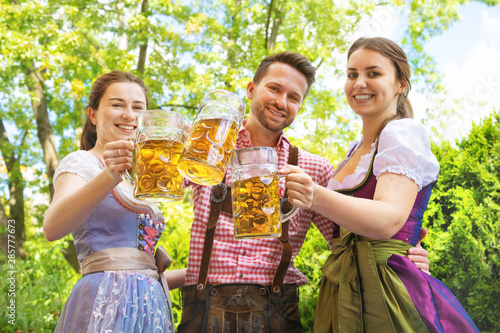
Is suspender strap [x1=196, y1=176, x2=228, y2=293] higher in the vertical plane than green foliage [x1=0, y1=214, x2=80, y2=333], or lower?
higher

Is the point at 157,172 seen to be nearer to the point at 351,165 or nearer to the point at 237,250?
the point at 237,250

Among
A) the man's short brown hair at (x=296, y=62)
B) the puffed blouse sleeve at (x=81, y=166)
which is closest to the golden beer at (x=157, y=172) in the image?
the puffed blouse sleeve at (x=81, y=166)

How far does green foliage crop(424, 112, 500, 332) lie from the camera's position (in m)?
2.30

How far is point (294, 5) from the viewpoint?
821cm

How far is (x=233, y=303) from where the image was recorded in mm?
1749

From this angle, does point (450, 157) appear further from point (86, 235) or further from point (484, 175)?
point (86, 235)

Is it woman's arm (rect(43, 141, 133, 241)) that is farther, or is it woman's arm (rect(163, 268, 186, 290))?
woman's arm (rect(163, 268, 186, 290))

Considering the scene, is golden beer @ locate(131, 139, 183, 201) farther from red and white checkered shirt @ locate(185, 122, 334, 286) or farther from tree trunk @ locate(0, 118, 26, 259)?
tree trunk @ locate(0, 118, 26, 259)

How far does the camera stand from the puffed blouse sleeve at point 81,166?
64.6 inches

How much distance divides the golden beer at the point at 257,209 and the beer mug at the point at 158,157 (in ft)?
0.60

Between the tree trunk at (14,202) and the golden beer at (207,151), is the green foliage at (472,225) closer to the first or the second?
the golden beer at (207,151)

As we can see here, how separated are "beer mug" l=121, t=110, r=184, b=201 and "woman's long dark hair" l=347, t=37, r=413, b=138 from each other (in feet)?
2.64

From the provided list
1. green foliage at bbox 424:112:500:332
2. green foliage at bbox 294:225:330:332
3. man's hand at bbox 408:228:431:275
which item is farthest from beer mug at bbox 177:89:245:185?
green foliage at bbox 424:112:500:332

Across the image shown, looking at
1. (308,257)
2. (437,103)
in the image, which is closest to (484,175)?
(308,257)
